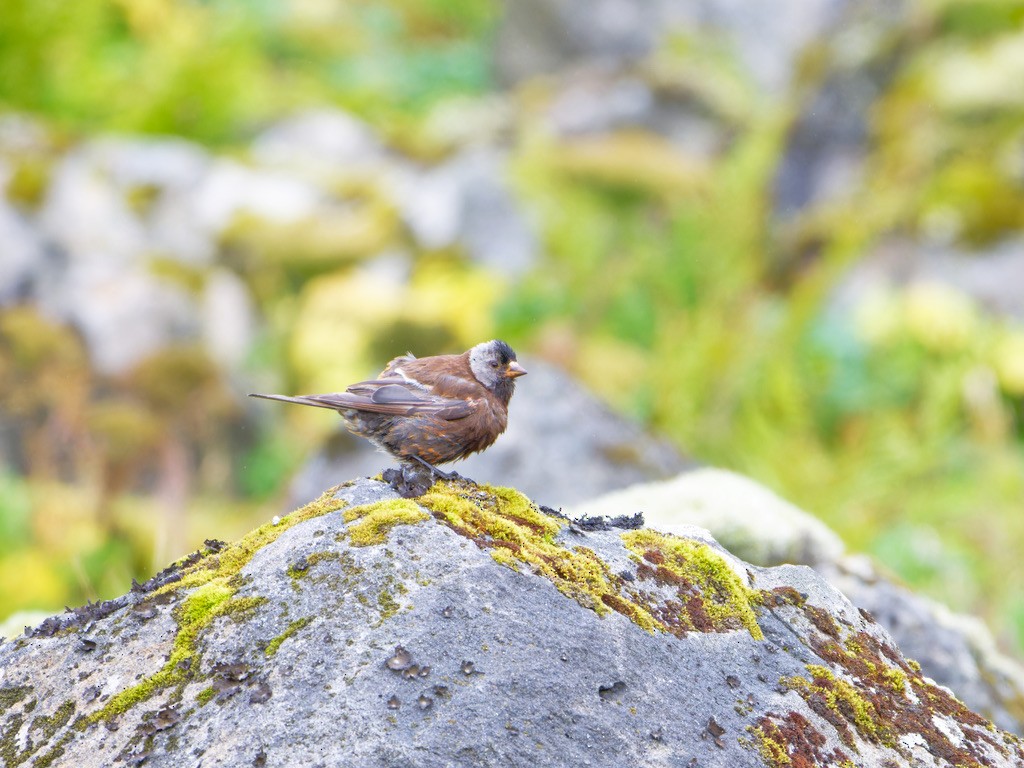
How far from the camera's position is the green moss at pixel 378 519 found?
2725mm

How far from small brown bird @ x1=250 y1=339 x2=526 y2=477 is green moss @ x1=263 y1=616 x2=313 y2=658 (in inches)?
48.1

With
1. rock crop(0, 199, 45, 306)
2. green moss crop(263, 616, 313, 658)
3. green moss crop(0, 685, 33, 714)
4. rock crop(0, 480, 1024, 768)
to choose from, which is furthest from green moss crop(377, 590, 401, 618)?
rock crop(0, 199, 45, 306)

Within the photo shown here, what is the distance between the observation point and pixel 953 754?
2744 mm

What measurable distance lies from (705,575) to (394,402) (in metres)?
1.42

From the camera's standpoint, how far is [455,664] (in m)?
2.45

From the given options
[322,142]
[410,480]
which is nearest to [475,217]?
[322,142]

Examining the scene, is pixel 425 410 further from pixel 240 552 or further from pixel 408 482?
pixel 240 552

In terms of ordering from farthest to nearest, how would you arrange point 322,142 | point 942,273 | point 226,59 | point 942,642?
point 322,142, point 226,59, point 942,273, point 942,642

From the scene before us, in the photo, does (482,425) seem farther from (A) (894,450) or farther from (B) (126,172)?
(B) (126,172)

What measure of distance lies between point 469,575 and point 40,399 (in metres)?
7.51

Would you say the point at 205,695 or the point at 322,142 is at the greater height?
the point at 322,142

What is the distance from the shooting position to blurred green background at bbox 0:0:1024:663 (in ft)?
25.9

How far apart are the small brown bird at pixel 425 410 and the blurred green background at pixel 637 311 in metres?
1.83

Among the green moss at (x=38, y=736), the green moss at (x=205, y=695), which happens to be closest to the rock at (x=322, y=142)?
the green moss at (x=38, y=736)
